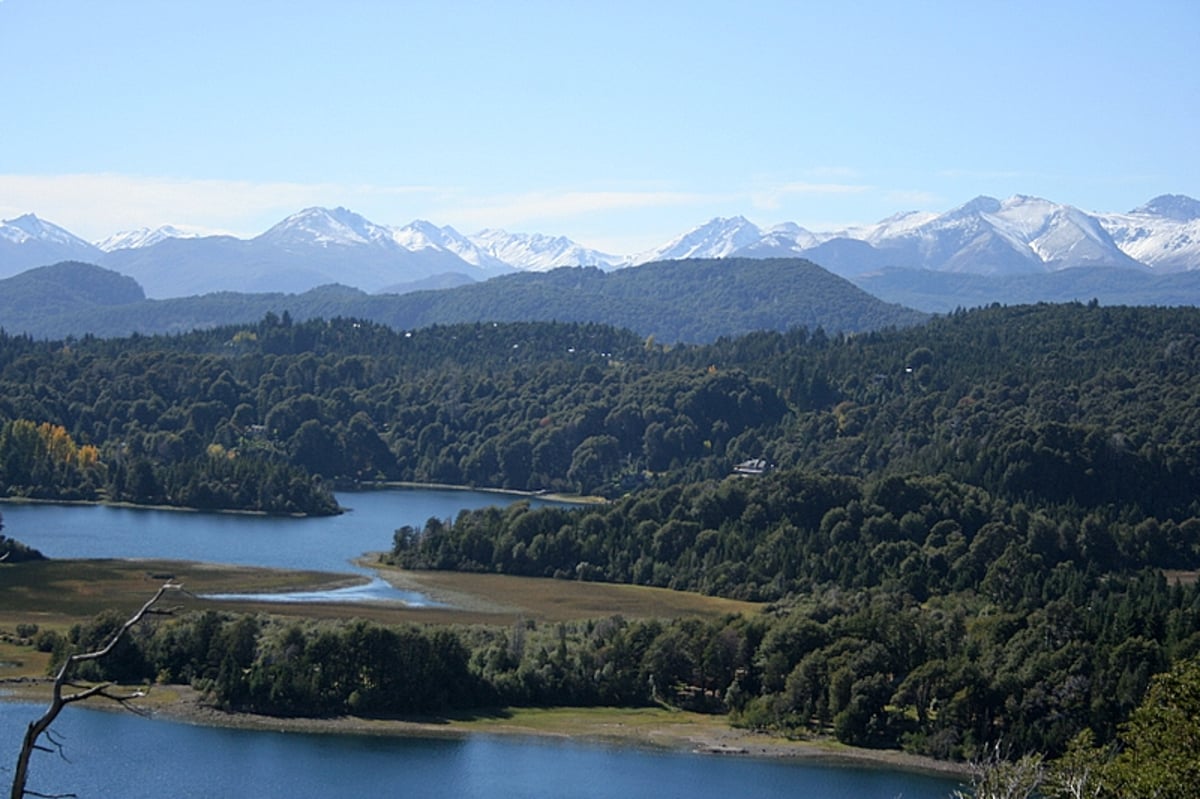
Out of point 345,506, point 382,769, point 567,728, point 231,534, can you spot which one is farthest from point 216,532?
point 382,769

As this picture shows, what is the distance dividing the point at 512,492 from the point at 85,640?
264 feet

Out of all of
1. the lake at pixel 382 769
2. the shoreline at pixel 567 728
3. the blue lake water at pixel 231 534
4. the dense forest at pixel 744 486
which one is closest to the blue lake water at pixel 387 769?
the lake at pixel 382 769

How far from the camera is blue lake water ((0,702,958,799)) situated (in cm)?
4231

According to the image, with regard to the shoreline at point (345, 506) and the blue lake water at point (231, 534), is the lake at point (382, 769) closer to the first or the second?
the blue lake water at point (231, 534)

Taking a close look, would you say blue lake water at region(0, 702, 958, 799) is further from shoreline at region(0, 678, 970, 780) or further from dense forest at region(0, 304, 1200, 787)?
dense forest at region(0, 304, 1200, 787)

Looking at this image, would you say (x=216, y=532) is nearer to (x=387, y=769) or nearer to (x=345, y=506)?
(x=345, y=506)

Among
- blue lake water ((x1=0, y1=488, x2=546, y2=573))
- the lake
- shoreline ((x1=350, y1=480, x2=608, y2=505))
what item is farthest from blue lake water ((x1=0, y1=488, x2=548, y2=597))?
the lake

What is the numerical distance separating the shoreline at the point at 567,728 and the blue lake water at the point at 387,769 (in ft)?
1.98

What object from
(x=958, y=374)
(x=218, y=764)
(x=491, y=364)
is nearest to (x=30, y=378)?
(x=491, y=364)

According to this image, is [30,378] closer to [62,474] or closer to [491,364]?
[62,474]

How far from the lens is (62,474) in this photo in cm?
11188

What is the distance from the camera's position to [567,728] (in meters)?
50.6

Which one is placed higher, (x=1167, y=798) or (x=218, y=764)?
(x=1167, y=798)

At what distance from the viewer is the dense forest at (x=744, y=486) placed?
51719 millimetres
